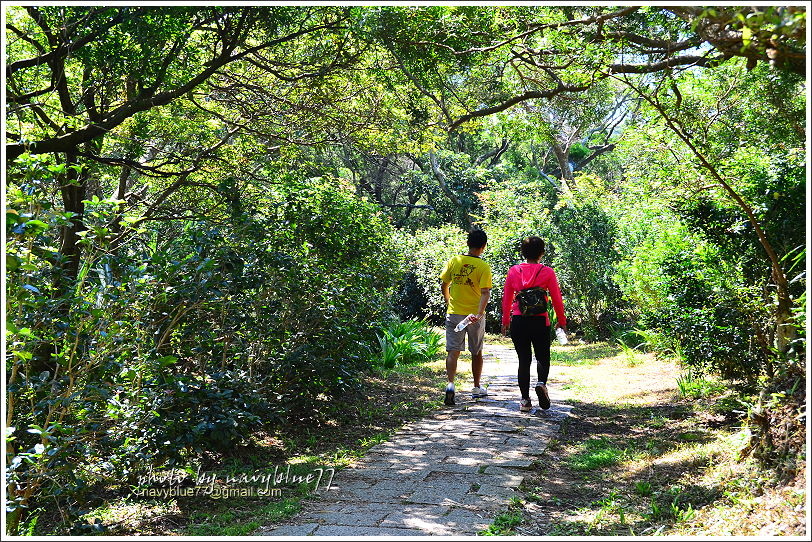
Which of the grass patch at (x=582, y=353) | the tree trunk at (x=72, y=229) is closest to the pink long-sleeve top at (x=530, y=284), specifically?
the tree trunk at (x=72, y=229)

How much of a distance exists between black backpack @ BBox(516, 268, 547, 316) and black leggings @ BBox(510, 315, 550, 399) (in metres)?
0.06

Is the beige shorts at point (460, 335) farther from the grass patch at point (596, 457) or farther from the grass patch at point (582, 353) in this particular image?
the grass patch at point (582, 353)

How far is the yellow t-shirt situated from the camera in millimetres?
6883

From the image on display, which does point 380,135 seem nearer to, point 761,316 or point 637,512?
point 761,316

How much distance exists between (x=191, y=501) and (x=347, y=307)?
114 inches

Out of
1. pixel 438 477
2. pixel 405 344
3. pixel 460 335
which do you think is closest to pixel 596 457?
pixel 438 477

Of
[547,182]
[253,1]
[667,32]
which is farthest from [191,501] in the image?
[547,182]

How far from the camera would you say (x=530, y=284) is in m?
6.50

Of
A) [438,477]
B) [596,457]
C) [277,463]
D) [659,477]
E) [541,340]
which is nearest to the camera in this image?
[659,477]

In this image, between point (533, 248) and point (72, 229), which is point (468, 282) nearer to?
point (533, 248)

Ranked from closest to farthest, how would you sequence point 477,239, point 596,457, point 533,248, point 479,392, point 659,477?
point 659,477
point 596,457
point 533,248
point 477,239
point 479,392

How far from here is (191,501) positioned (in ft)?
14.7

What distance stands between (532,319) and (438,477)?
2231 millimetres

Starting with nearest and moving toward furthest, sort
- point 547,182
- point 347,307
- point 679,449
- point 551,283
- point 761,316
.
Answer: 1. point 679,449
2. point 761,316
3. point 551,283
4. point 347,307
5. point 547,182
